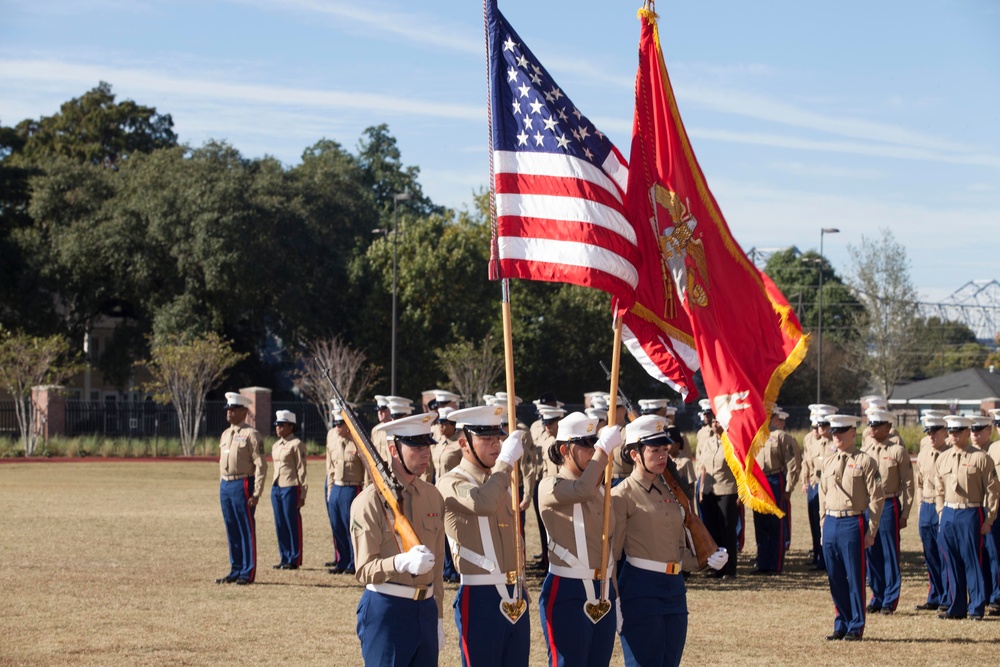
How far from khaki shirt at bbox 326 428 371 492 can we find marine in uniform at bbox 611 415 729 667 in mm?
8043

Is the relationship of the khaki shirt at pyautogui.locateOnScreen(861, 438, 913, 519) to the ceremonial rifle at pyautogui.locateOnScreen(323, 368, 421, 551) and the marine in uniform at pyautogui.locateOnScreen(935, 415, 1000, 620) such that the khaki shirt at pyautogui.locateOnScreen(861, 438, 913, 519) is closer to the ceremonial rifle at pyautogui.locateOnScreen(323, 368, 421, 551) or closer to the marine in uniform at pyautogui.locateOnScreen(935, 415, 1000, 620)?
the marine in uniform at pyautogui.locateOnScreen(935, 415, 1000, 620)

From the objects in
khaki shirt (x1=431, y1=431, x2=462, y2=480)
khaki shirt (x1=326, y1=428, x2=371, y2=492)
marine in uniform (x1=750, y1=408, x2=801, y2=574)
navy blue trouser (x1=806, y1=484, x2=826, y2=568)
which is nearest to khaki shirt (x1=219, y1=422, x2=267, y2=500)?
khaki shirt (x1=326, y1=428, x2=371, y2=492)

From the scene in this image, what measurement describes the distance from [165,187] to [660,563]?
44.4m

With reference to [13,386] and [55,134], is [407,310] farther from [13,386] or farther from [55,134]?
[55,134]

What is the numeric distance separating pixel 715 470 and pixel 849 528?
4733 mm

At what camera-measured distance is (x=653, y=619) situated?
7809mm

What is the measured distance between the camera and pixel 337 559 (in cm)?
1609

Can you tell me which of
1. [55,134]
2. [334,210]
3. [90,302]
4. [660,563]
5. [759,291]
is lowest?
[660,563]

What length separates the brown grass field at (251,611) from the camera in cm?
1067

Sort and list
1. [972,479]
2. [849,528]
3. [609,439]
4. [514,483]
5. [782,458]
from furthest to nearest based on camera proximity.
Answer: [782,458] → [972,479] → [849,528] → [609,439] → [514,483]

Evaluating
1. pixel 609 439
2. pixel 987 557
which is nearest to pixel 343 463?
pixel 987 557

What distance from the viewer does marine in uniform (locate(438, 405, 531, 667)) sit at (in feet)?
23.5

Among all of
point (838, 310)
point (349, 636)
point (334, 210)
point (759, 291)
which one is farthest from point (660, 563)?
point (838, 310)

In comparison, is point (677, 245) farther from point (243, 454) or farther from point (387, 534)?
point (243, 454)
